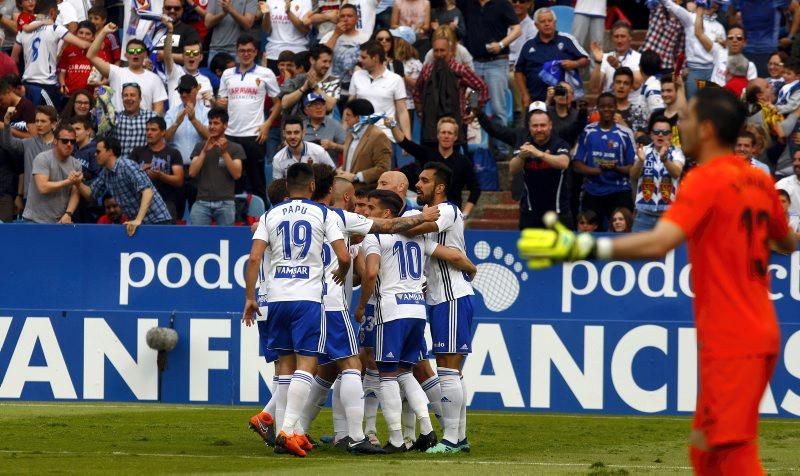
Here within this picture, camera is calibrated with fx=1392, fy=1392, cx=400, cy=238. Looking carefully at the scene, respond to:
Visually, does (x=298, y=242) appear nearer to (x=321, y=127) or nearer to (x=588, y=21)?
(x=321, y=127)

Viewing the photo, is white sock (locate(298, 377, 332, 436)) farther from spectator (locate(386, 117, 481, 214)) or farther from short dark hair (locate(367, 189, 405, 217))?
spectator (locate(386, 117, 481, 214))

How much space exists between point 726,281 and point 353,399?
15.6 feet

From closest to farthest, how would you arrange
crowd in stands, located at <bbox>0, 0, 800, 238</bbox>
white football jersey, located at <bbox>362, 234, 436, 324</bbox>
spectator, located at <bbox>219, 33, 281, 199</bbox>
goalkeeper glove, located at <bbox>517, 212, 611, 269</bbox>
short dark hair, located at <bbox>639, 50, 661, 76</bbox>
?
goalkeeper glove, located at <bbox>517, 212, 611, 269</bbox> → white football jersey, located at <bbox>362, 234, 436, 324</bbox> → crowd in stands, located at <bbox>0, 0, 800, 238</bbox> → spectator, located at <bbox>219, 33, 281, 199</bbox> → short dark hair, located at <bbox>639, 50, 661, 76</bbox>

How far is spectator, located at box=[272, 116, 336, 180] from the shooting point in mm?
15359

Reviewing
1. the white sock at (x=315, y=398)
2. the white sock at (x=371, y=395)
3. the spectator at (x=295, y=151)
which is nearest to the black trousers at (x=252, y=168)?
the spectator at (x=295, y=151)

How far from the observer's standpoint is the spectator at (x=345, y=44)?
18406 mm

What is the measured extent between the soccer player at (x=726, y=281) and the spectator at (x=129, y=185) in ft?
32.3

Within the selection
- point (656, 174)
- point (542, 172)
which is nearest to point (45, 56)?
point (542, 172)

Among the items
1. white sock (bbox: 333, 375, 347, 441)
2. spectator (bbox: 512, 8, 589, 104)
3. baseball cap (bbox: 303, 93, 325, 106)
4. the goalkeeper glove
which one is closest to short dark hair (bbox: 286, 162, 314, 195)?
→ white sock (bbox: 333, 375, 347, 441)

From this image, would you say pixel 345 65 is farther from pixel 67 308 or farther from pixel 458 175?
pixel 67 308

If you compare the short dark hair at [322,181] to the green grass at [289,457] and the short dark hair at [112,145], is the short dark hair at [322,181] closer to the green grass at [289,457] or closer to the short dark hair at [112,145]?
the green grass at [289,457]

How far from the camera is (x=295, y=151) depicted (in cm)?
1549

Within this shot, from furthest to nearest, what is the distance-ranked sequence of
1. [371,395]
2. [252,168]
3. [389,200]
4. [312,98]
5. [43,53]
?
[43,53] < [252,168] < [312,98] < [371,395] < [389,200]

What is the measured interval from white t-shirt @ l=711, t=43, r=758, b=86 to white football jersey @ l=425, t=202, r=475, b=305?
7983mm
